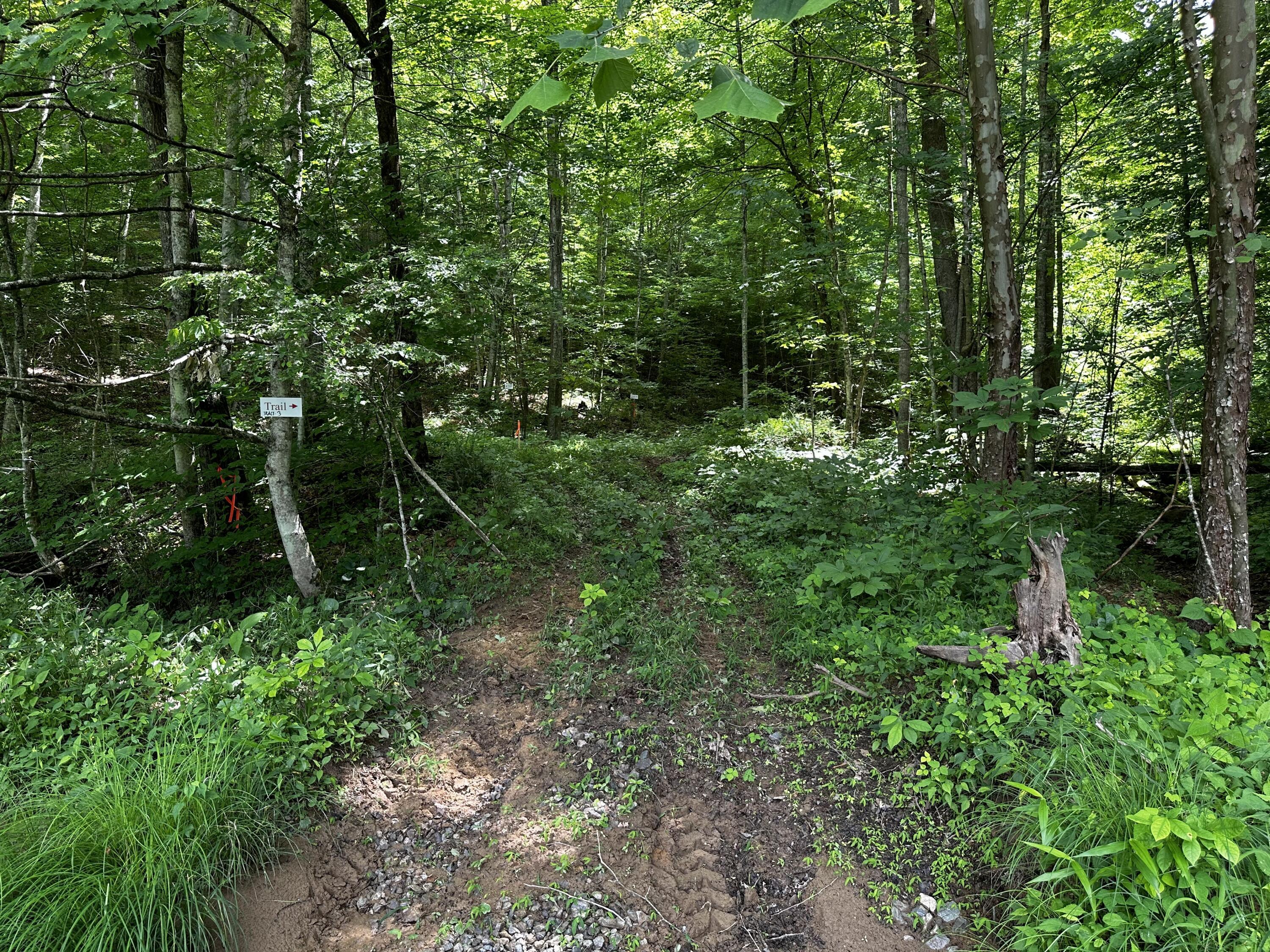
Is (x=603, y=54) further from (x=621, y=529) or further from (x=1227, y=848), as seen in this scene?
(x=621, y=529)

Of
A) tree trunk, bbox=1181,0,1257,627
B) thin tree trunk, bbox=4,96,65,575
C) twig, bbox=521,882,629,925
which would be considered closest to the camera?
twig, bbox=521,882,629,925

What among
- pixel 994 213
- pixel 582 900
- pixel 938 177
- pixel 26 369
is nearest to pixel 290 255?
pixel 26 369

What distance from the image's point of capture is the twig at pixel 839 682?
11.2 feet

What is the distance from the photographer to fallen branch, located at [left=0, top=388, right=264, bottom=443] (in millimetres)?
3738

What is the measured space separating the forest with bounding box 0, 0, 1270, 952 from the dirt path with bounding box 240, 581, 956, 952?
0.07ft

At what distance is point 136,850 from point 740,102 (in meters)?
3.36

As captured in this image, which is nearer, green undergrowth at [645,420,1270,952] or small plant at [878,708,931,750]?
green undergrowth at [645,420,1270,952]

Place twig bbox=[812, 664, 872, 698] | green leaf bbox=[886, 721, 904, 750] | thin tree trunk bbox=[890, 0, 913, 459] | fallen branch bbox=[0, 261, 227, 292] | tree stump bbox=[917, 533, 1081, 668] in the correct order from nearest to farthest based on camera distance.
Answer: green leaf bbox=[886, 721, 904, 750] → tree stump bbox=[917, 533, 1081, 668] → twig bbox=[812, 664, 872, 698] → fallen branch bbox=[0, 261, 227, 292] → thin tree trunk bbox=[890, 0, 913, 459]

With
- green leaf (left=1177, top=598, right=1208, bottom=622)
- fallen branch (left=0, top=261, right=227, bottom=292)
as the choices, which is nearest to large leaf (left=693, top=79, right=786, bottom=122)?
green leaf (left=1177, top=598, right=1208, bottom=622)

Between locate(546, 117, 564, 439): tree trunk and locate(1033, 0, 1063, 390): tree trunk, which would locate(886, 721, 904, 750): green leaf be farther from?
locate(546, 117, 564, 439): tree trunk

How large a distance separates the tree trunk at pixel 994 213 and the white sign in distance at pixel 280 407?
4869 mm

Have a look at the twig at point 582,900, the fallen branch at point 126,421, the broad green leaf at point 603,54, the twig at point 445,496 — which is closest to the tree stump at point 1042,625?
the twig at point 582,900

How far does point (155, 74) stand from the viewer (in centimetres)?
562

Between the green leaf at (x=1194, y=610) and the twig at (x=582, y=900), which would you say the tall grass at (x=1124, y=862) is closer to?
the green leaf at (x=1194, y=610)
